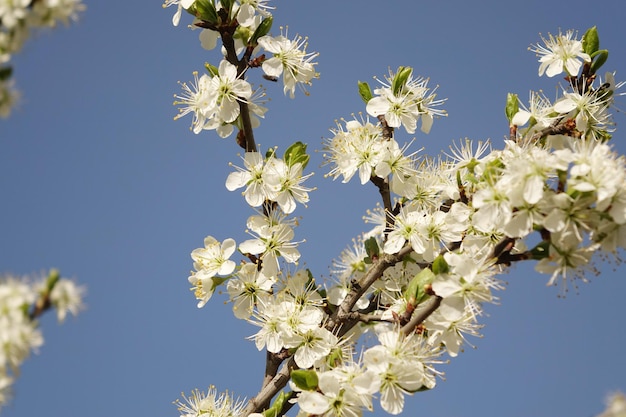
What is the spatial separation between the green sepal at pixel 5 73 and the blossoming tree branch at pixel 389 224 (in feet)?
3.96

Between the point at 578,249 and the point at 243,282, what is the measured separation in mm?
1269

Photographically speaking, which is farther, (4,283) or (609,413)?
(4,283)

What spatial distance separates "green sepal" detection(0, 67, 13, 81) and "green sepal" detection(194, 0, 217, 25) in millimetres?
1286

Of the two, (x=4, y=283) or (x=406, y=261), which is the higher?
(x=406, y=261)

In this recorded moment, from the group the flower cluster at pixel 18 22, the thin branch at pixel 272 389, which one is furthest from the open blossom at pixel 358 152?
the flower cluster at pixel 18 22

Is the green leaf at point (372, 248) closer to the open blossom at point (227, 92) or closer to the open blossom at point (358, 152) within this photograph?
the open blossom at point (358, 152)

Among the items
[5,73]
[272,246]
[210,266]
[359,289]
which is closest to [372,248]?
[359,289]

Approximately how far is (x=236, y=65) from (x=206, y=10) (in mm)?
248

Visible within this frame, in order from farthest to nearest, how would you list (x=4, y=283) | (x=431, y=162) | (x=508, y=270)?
(x=431, y=162)
(x=508, y=270)
(x=4, y=283)

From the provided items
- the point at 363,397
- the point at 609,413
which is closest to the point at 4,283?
the point at 363,397

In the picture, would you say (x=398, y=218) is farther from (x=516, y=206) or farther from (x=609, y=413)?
(x=609, y=413)

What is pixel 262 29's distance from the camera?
3027 millimetres

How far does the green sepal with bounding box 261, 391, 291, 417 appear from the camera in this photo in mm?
2570

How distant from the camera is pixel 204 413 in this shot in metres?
2.97
